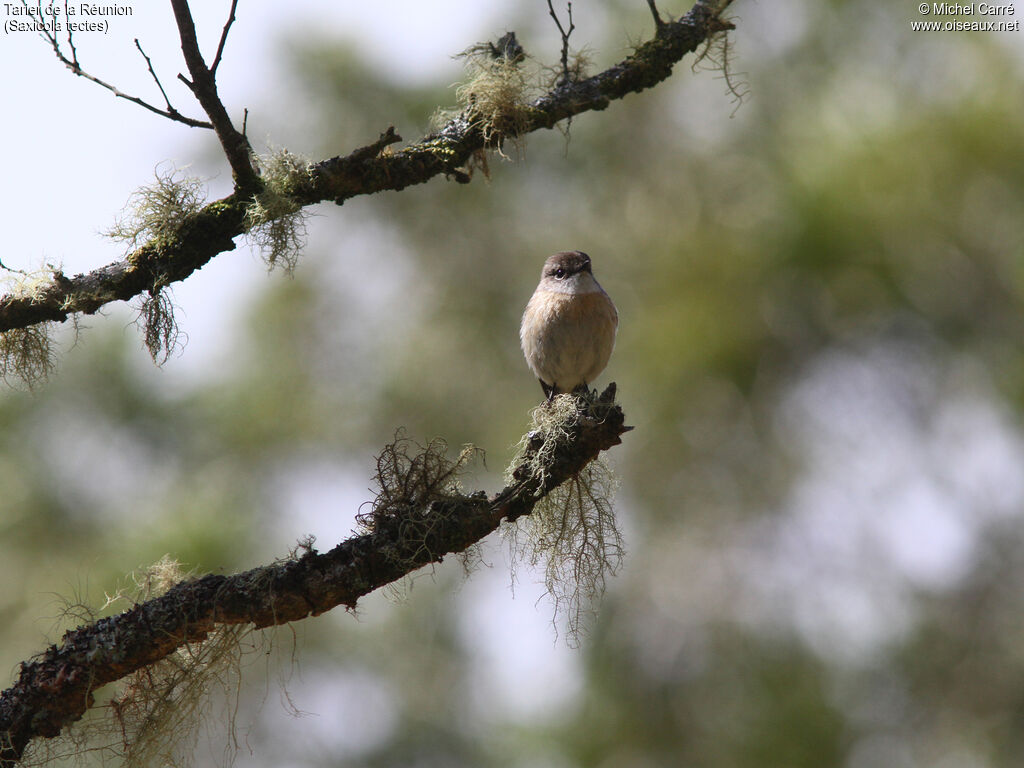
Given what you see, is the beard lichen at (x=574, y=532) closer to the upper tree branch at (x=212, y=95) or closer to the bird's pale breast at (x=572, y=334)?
the upper tree branch at (x=212, y=95)

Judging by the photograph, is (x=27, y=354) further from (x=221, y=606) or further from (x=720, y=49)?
(x=720, y=49)

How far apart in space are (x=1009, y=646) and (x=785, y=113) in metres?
4.99

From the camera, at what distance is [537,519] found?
3.13 meters

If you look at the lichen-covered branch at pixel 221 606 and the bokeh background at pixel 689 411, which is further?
the bokeh background at pixel 689 411

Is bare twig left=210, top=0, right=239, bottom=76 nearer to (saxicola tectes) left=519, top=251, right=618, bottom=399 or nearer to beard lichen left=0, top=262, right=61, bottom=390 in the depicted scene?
beard lichen left=0, top=262, right=61, bottom=390

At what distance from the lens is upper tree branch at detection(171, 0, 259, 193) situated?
2641mm

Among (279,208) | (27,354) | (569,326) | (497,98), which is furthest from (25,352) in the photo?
(569,326)

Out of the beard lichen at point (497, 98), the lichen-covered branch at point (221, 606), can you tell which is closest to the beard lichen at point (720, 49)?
the beard lichen at point (497, 98)

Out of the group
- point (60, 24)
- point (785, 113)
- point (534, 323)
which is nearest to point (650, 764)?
point (534, 323)

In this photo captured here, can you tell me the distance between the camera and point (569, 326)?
15.9 ft

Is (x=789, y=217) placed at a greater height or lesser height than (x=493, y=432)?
greater

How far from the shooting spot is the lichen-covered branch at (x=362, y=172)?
273cm

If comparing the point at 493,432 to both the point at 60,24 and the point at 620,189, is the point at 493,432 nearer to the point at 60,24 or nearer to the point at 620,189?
the point at 620,189

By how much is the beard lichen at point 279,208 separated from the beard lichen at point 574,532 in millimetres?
926
